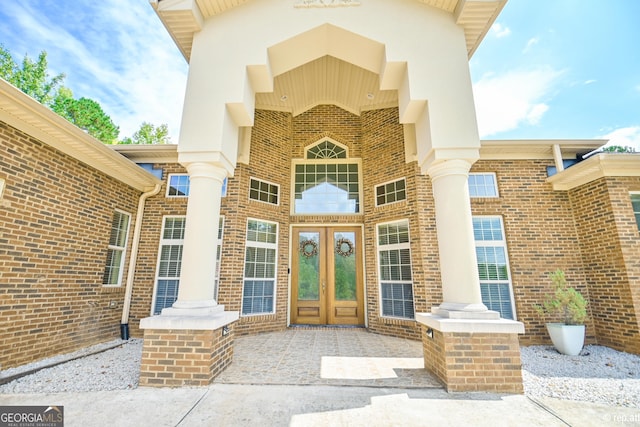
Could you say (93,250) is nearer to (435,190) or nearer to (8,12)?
(435,190)

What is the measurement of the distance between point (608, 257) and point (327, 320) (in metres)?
5.47

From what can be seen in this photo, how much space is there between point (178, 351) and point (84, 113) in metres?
18.6

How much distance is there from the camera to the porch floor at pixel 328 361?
2.97 meters

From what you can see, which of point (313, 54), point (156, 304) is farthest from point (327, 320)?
point (313, 54)

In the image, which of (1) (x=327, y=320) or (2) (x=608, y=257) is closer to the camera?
(2) (x=608, y=257)

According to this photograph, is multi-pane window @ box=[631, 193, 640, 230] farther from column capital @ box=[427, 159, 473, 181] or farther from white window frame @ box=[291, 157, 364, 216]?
white window frame @ box=[291, 157, 364, 216]

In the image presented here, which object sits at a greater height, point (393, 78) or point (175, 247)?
point (393, 78)

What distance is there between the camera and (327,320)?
6.18m

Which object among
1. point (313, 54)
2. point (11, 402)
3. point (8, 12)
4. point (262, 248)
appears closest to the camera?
point (11, 402)

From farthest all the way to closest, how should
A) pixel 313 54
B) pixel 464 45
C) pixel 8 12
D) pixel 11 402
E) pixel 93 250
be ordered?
pixel 8 12 → pixel 93 250 → pixel 313 54 → pixel 464 45 → pixel 11 402

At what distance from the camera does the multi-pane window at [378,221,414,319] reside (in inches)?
217

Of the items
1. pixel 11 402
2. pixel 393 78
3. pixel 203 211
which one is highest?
pixel 393 78

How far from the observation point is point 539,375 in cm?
334

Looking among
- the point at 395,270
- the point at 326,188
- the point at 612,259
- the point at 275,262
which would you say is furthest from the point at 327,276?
the point at 612,259
